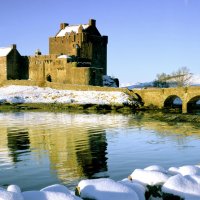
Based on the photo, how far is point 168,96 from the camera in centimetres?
6138

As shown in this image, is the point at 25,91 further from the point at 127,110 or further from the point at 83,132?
the point at 83,132

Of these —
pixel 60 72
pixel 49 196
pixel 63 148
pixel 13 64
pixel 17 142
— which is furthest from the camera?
pixel 13 64

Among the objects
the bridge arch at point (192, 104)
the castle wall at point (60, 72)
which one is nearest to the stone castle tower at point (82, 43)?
the castle wall at point (60, 72)

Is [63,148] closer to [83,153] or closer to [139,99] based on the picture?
[83,153]

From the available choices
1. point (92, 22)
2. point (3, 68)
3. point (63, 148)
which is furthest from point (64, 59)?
point (63, 148)

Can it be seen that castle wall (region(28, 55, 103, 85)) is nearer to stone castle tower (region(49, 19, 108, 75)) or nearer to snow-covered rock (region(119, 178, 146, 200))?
stone castle tower (region(49, 19, 108, 75))

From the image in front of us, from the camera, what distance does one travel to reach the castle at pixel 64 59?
73000 millimetres

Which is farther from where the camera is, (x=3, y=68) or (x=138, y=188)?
(x=3, y=68)

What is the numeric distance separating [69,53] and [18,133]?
5213cm

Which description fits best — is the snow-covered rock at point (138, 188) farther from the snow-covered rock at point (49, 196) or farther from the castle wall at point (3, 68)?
the castle wall at point (3, 68)

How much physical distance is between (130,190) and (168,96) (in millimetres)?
53986

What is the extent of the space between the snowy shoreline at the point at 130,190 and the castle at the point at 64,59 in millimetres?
61988

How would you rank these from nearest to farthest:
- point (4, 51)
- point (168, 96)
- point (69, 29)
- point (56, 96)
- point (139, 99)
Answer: point (168, 96)
point (139, 99)
point (56, 96)
point (4, 51)
point (69, 29)

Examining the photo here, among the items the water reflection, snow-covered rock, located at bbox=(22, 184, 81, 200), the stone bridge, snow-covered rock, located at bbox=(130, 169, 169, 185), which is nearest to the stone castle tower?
the stone bridge
